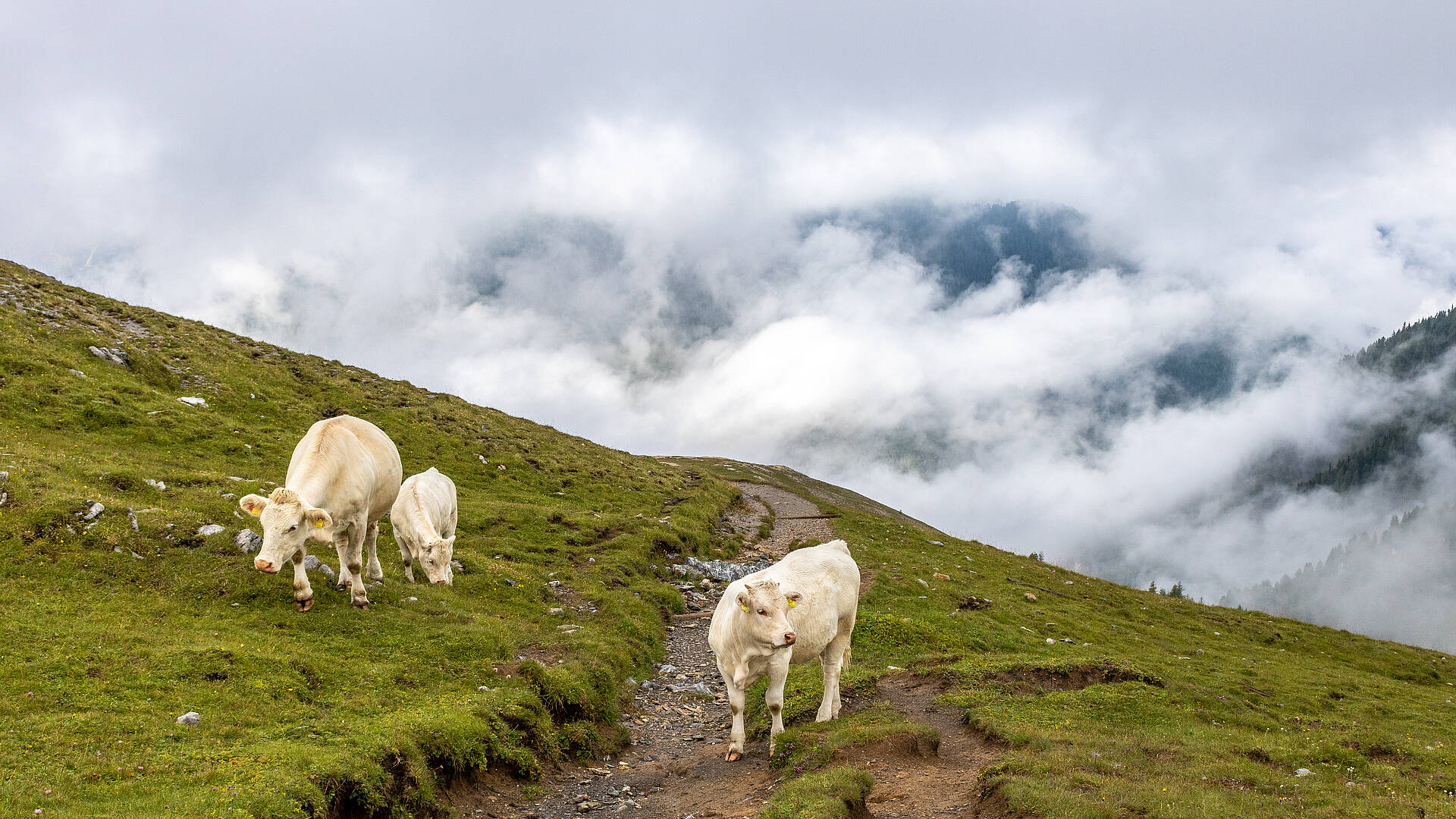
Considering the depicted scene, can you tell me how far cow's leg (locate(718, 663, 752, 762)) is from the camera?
14.4 m

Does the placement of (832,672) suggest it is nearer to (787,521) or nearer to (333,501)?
(333,501)

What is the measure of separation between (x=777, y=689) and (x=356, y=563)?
417 inches

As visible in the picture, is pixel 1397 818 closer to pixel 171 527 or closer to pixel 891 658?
pixel 891 658

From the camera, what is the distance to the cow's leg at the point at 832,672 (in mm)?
15688

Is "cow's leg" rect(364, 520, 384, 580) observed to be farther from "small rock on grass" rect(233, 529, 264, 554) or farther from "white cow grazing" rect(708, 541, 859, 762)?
"white cow grazing" rect(708, 541, 859, 762)

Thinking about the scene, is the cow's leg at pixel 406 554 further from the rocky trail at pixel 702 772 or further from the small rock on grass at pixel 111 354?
the small rock on grass at pixel 111 354

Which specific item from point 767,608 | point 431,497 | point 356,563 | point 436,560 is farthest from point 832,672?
point 431,497

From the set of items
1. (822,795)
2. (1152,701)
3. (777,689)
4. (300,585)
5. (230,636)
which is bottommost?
(822,795)

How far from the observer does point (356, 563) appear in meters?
17.3

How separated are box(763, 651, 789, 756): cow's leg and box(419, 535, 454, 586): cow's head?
11003mm

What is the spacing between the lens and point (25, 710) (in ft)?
35.0

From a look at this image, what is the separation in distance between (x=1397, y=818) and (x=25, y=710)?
64.7ft

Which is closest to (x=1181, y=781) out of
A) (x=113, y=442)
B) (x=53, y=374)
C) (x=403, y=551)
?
(x=403, y=551)

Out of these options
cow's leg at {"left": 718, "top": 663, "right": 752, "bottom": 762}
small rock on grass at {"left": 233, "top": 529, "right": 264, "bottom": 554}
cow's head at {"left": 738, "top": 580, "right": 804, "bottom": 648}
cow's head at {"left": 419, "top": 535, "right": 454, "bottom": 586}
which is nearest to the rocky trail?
cow's leg at {"left": 718, "top": 663, "right": 752, "bottom": 762}
